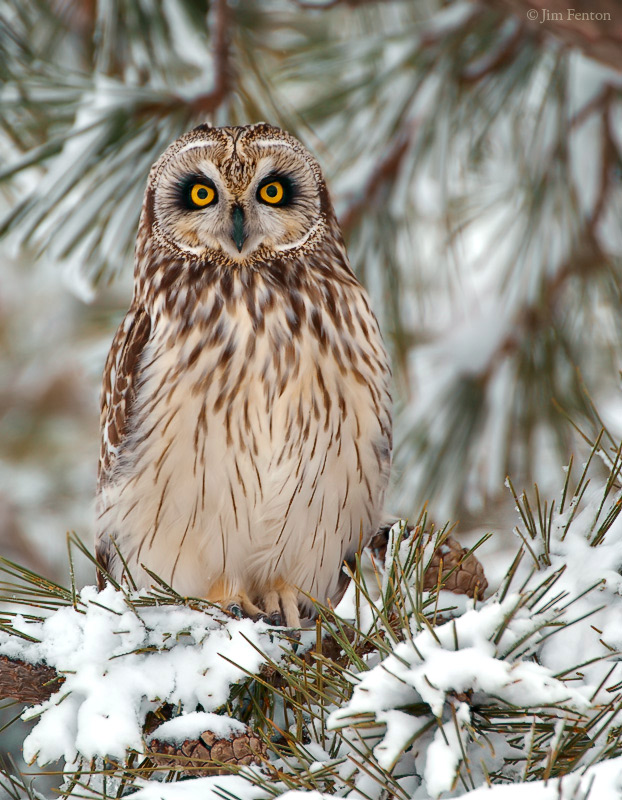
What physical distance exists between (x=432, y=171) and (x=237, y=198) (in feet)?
3.32

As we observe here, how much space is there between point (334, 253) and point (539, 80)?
4.02 feet

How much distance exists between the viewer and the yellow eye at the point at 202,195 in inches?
77.2

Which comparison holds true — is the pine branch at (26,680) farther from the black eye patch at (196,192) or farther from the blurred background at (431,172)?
the blurred background at (431,172)

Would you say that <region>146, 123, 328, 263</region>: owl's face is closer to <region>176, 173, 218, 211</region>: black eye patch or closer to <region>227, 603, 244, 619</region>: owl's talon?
<region>176, 173, 218, 211</region>: black eye patch

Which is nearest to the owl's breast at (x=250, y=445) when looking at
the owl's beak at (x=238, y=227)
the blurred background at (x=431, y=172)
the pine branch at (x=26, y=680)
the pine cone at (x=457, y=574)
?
the owl's beak at (x=238, y=227)

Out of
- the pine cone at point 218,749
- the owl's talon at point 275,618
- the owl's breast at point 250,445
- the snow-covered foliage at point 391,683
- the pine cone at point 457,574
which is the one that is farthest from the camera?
the owl's talon at point 275,618

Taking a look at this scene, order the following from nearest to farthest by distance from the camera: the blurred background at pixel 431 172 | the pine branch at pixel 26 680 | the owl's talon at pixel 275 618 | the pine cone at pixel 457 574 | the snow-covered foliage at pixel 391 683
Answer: the snow-covered foliage at pixel 391 683 → the pine branch at pixel 26 680 → the pine cone at pixel 457 574 → the owl's talon at pixel 275 618 → the blurred background at pixel 431 172

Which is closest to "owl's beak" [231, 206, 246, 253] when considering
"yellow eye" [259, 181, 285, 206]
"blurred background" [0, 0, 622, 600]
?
"yellow eye" [259, 181, 285, 206]

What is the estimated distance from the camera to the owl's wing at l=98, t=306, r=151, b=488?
197 cm

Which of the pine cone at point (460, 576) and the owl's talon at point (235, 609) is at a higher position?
the owl's talon at point (235, 609)

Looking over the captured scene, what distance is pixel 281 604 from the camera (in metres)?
2.03

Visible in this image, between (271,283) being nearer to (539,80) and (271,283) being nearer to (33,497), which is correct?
(539,80)

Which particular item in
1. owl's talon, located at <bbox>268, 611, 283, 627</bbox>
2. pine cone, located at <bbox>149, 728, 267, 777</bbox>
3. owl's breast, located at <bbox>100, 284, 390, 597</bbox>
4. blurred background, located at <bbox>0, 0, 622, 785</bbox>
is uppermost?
blurred background, located at <bbox>0, 0, 622, 785</bbox>

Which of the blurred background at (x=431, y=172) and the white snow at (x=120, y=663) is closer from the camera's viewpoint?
the white snow at (x=120, y=663)
